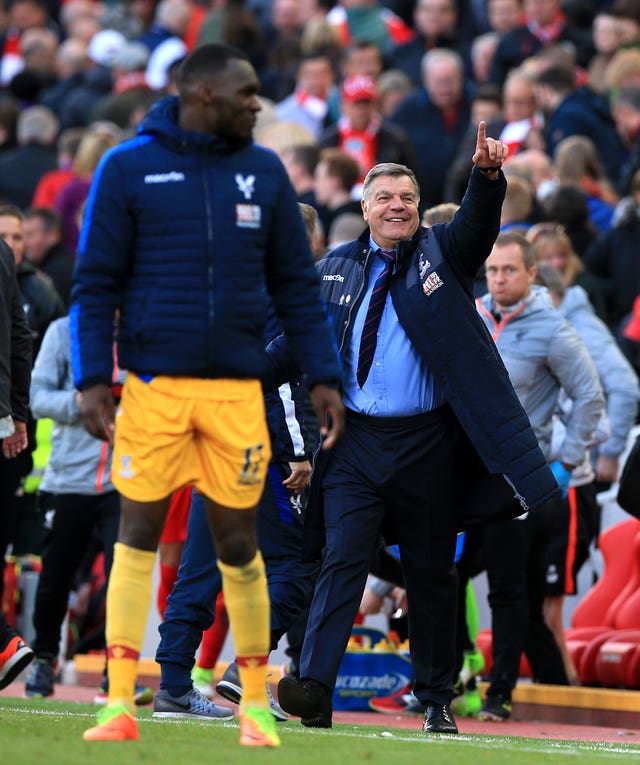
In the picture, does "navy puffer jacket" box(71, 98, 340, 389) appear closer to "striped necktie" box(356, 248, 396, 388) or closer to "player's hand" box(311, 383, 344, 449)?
"player's hand" box(311, 383, 344, 449)

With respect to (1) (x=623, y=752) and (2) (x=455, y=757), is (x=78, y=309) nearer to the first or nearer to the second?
(2) (x=455, y=757)

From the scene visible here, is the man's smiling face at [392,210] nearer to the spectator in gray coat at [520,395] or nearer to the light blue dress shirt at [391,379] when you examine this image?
the light blue dress shirt at [391,379]

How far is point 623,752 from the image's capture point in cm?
712

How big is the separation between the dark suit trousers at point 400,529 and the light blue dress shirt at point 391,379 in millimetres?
48

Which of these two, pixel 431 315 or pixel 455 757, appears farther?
pixel 431 315

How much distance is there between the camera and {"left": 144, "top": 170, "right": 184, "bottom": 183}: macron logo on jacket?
5.96 metres

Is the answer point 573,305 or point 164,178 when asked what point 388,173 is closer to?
point 164,178

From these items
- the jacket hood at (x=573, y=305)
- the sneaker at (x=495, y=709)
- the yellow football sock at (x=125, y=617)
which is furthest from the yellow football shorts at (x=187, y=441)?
the jacket hood at (x=573, y=305)

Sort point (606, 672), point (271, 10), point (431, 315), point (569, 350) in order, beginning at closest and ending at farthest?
point (431, 315)
point (569, 350)
point (606, 672)
point (271, 10)

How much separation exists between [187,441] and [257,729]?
0.93m

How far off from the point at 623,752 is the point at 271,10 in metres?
14.8

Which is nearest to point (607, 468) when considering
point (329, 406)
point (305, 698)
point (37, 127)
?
point (305, 698)

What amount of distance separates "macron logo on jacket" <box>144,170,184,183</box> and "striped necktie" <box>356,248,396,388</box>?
76.5 inches

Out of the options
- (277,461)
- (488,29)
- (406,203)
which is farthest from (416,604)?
(488,29)
